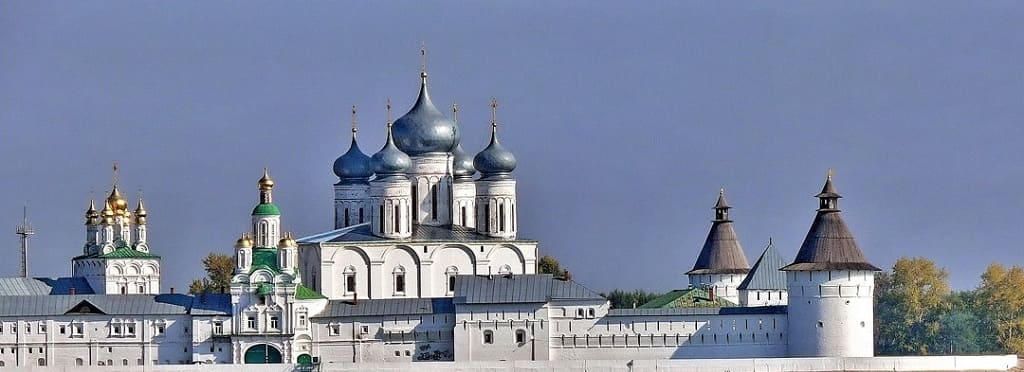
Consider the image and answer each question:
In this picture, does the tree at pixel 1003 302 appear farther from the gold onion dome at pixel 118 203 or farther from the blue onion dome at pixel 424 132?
the gold onion dome at pixel 118 203

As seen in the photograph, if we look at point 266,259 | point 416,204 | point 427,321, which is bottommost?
point 427,321

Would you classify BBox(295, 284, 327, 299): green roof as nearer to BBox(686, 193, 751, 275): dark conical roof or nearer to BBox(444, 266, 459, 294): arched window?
BBox(444, 266, 459, 294): arched window

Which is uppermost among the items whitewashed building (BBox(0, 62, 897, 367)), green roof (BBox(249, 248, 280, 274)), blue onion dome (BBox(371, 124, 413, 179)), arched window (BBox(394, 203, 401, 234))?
blue onion dome (BBox(371, 124, 413, 179))

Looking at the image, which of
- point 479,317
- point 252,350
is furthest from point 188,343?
point 479,317

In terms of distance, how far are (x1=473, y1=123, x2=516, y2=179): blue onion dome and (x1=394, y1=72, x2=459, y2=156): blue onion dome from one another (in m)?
1.07

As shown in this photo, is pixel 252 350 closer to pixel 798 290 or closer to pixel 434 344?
pixel 434 344

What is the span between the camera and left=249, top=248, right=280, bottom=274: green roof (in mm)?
79875

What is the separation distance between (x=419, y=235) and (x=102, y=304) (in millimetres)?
9626

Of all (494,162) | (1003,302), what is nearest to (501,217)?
(494,162)

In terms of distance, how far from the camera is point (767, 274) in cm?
8662

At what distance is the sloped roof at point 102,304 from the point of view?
261ft

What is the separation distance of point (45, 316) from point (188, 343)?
→ 367 cm

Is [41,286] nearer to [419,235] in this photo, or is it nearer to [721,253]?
[419,235]

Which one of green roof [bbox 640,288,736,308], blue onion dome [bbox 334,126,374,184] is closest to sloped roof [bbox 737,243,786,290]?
green roof [bbox 640,288,736,308]
